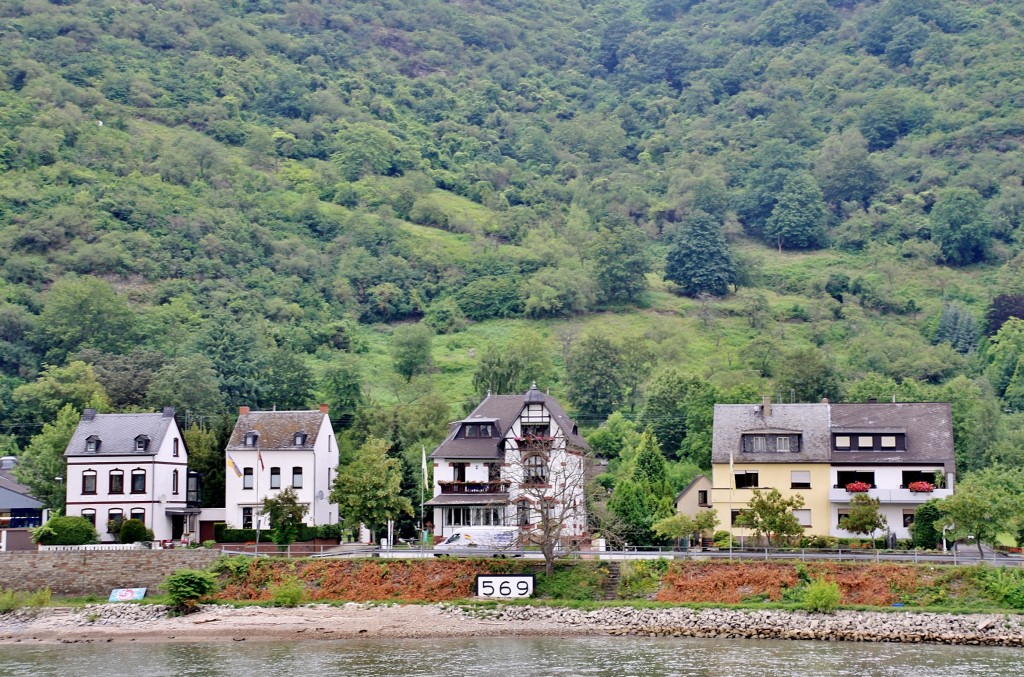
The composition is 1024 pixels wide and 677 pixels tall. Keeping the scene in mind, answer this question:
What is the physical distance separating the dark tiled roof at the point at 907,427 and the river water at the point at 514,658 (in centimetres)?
1967

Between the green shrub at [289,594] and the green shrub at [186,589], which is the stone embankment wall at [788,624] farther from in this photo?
the green shrub at [186,589]

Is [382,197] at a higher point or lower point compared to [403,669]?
higher

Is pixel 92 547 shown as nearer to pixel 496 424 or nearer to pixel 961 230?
pixel 496 424

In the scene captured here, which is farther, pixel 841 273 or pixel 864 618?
pixel 841 273

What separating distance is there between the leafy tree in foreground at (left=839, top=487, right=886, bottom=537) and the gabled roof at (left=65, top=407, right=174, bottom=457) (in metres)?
39.8

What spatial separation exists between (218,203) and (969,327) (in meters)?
95.4

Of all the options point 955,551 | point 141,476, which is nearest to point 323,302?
point 141,476

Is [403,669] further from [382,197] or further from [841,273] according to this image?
[382,197]

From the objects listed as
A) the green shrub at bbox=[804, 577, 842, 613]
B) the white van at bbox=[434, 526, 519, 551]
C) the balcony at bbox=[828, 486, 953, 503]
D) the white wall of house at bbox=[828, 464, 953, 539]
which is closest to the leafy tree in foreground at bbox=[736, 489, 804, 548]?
the balcony at bbox=[828, 486, 953, 503]

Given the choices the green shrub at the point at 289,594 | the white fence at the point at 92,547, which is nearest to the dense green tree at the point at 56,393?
the white fence at the point at 92,547

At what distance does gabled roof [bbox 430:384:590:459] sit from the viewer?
7962 cm

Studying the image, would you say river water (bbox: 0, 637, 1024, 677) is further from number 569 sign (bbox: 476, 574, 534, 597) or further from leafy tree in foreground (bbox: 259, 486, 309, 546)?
leafy tree in foreground (bbox: 259, 486, 309, 546)

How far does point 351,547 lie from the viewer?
75562 millimetres

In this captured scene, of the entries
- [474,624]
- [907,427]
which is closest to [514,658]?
[474,624]
